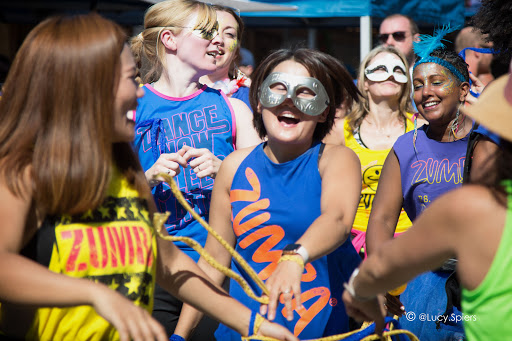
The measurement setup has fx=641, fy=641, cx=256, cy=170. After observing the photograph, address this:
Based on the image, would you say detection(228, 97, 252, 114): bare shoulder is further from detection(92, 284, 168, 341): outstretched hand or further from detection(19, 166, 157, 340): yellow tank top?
detection(92, 284, 168, 341): outstretched hand

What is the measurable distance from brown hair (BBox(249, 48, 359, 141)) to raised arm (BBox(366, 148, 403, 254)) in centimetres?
78

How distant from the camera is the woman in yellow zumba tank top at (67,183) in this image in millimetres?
1898

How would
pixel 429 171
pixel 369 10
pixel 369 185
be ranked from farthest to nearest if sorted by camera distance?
pixel 369 10 < pixel 369 185 < pixel 429 171

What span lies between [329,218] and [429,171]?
144 centimetres

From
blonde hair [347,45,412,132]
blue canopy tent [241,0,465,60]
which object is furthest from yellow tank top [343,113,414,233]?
blue canopy tent [241,0,465,60]

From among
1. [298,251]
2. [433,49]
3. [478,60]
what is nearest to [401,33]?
[478,60]

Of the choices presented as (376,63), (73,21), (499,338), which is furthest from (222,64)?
(499,338)

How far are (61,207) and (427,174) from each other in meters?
2.34

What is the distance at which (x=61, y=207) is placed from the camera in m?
1.99

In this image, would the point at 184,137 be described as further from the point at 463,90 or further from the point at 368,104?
the point at 368,104

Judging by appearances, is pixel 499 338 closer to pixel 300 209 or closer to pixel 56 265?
pixel 300 209

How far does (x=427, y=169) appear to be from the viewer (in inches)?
147

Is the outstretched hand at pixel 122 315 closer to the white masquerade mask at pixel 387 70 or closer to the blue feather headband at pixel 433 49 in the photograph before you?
the blue feather headband at pixel 433 49

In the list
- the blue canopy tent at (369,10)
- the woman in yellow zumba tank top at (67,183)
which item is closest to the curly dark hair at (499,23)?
the woman in yellow zumba tank top at (67,183)
